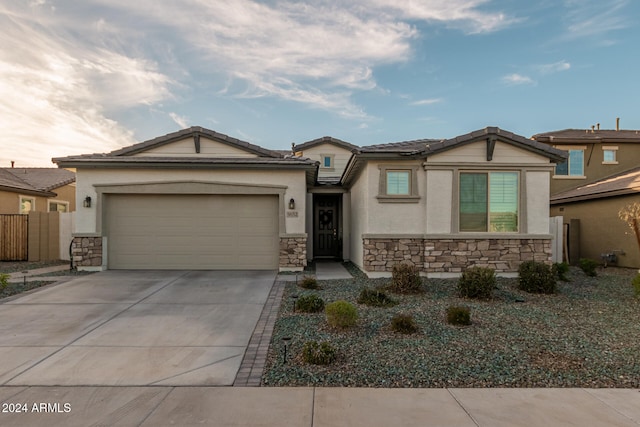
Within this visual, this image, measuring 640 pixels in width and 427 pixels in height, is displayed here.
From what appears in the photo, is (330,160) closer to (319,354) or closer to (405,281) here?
(405,281)

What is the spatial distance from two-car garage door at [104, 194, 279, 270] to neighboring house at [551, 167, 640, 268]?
11749mm

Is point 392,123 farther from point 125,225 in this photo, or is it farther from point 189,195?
point 125,225

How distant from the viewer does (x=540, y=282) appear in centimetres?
762

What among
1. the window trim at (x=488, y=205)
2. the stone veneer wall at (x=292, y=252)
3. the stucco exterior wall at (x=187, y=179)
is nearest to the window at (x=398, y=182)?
the window trim at (x=488, y=205)

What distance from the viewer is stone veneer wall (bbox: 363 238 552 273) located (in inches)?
362

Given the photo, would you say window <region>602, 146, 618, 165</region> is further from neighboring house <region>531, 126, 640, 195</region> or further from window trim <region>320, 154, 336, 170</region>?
window trim <region>320, 154, 336, 170</region>

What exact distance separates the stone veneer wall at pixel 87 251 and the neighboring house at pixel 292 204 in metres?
0.03

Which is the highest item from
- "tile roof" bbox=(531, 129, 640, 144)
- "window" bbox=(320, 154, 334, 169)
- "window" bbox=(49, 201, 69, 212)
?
"tile roof" bbox=(531, 129, 640, 144)

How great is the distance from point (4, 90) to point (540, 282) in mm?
15128

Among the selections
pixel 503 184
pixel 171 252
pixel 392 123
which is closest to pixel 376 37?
pixel 503 184

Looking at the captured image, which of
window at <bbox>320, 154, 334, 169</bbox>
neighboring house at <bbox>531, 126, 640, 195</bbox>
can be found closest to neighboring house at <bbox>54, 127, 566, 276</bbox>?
window at <bbox>320, 154, 334, 169</bbox>

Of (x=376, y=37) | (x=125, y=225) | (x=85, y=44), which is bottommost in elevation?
(x=125, y=225)

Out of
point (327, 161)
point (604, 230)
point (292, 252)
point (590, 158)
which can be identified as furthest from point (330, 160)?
point (590, 158)

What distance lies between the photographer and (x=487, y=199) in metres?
9.28
